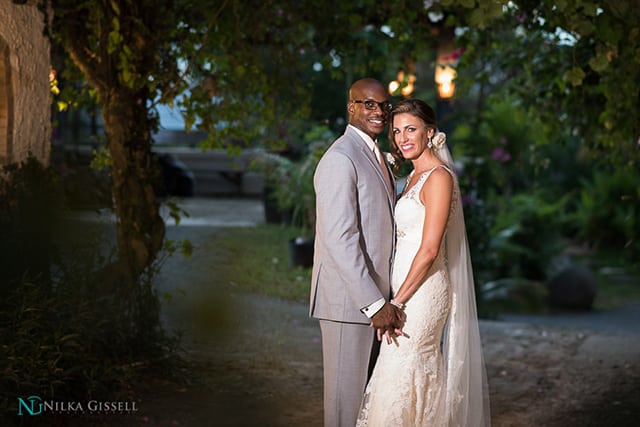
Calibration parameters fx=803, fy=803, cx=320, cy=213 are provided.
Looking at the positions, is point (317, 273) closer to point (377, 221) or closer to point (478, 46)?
point (377, 221)

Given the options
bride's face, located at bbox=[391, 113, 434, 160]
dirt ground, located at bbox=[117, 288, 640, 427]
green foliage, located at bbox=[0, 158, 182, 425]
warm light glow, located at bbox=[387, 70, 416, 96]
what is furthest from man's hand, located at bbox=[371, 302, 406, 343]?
warm light glow, located at bbox=[387, 70, 416, 96]

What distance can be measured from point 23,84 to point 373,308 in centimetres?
290

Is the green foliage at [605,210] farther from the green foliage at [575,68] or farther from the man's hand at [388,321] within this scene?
the man's hand at [388,321]

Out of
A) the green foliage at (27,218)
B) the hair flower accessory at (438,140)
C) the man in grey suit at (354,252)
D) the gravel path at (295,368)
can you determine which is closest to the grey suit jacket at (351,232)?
the man in grey suit at (354,252)

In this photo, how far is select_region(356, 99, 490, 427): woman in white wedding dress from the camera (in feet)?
11.9

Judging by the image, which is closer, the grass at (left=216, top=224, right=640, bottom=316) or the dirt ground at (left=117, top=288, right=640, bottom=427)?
the dirt ground at (left=117, top=288, right=640, bottom=427)

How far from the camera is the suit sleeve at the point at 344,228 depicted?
11.4 feet

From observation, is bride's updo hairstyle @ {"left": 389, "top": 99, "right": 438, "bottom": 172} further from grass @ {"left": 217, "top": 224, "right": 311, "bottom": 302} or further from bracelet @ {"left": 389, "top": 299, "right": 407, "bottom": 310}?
grass @ {"left": 217, "top": 224, "right": 311, "bottom": 302}

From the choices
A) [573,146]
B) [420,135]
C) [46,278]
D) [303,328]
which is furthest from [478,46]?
[573,146]

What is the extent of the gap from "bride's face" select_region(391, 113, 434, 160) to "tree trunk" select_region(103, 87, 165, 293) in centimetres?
262

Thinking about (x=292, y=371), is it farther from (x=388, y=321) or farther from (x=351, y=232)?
(x=351, y=232)

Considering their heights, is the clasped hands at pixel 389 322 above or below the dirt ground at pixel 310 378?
above

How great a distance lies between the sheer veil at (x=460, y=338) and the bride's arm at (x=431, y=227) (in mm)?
183

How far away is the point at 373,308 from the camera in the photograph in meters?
3.52
